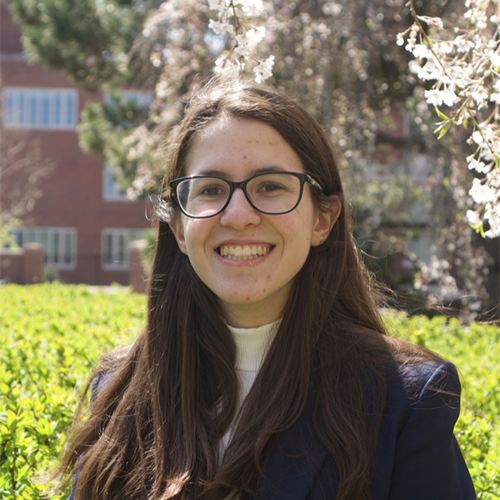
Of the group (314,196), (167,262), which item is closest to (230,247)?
(314,196)

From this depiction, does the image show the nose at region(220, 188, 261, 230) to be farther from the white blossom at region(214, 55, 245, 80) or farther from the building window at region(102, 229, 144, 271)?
the building window at region(102, 229, 144, 271)

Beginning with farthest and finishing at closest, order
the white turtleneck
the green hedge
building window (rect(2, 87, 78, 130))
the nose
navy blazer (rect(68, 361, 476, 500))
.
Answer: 1. building window (rect(2, 87, 78, 130))
2. the green hedge
3. the white turtleneck
4. the nose
5. navy blazer (rect(68, 361, 476, 500))

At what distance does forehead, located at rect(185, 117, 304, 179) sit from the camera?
1.80m

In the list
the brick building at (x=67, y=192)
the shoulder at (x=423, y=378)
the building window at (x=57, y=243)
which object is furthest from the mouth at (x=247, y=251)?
the building window at (x=57, y=243)

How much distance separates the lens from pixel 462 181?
5.51 m

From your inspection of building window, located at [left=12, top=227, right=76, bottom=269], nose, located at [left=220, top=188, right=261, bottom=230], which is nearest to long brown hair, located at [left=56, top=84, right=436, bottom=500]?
nose, located at [left=220, top=188, right=261, bottom=230]

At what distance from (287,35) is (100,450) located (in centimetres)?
565

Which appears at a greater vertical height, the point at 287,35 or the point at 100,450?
the point at 287,35

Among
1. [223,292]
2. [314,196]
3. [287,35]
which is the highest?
[287,35]

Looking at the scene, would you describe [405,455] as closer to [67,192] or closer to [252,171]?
[252,171]

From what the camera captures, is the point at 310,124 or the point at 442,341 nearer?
the point at 310,124

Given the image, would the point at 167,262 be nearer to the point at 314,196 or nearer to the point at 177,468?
the point at 314,196

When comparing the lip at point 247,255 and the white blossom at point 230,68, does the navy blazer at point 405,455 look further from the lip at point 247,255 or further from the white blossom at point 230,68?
the white blossom at point 230,68

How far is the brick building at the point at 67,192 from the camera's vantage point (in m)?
24.6
